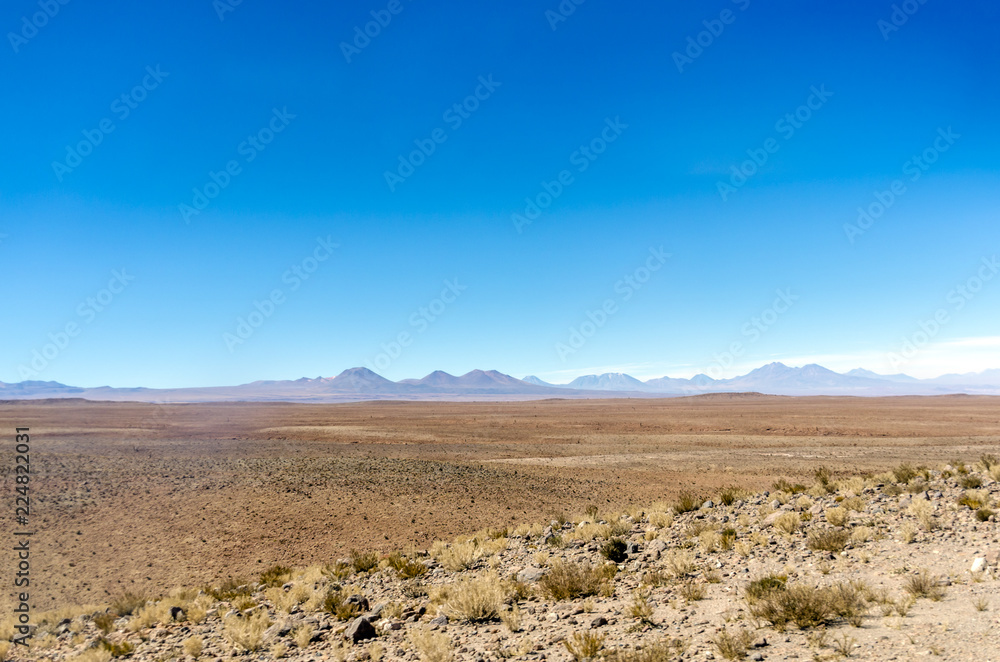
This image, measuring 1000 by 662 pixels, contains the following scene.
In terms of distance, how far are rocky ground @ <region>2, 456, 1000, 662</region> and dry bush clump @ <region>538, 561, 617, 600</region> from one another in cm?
4

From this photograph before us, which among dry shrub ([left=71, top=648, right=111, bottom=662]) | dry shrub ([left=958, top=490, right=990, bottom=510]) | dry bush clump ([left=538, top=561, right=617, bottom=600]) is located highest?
dry shrub ([left=958, top=490, right=990, bottom=510])

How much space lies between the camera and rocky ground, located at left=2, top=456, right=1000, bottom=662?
22.9ft

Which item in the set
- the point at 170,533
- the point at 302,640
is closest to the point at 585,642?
the point at 302,640

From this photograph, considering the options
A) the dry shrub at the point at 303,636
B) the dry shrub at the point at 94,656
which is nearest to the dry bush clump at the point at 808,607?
the dry shrub at the point at 303,636

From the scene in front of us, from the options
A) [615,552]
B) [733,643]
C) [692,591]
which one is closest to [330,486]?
[615,552]

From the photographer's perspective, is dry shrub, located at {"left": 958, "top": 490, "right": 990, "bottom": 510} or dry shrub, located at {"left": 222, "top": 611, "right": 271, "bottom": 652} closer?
dry shrub, located at {"left": 222, "top": 611, "right": 271, "bottom": 652}

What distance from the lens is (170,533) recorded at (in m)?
18.3

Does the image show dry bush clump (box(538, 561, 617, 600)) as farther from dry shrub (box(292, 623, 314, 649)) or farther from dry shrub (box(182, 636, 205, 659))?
dry shrub (box(182, 636, 205, 659))

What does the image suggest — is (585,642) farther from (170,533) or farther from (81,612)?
(170,533)

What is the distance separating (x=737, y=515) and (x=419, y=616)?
342 inches

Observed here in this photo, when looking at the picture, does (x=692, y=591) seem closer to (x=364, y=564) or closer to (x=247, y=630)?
(x=247, y=630)

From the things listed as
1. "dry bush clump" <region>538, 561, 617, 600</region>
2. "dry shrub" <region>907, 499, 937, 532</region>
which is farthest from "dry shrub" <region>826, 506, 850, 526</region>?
"dry bush clump" <region>538, 561, 617, 600</region>

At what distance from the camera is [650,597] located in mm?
9117

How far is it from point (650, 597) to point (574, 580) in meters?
1.43
